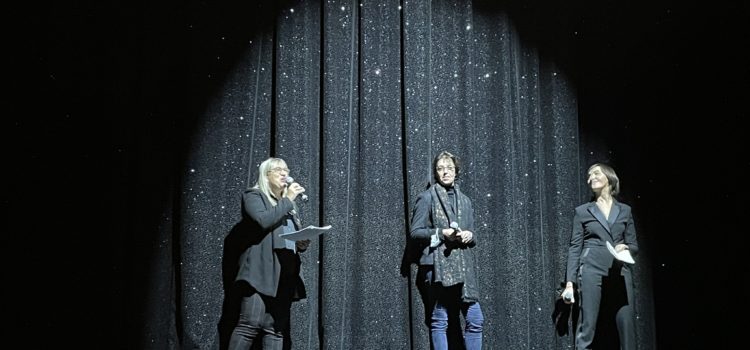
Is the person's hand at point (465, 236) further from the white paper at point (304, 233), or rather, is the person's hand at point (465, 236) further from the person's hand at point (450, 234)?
the white paper at point (304, 233)

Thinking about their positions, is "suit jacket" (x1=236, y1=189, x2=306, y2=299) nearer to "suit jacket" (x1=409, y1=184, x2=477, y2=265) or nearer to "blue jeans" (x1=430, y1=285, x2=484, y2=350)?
"suit jacket" (x1=409, y1=184, x2=477, y2=265)

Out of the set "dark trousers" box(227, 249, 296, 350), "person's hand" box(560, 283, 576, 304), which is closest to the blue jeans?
"person's hand" box(560, 283, 576, 304)

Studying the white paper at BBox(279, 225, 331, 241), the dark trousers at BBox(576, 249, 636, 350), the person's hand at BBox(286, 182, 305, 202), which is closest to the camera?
the white paper at BBox(279, 225, 331, 241)

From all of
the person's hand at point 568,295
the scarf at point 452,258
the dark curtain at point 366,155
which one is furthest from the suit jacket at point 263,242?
the person's hand at point 568,295

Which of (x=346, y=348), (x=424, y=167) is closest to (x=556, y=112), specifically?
(x=424, y=167)

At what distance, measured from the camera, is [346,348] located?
4684mm

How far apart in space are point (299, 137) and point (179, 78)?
88cm

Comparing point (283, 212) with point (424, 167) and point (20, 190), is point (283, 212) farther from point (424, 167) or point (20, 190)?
point (20, 190)

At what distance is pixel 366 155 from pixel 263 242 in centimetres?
113

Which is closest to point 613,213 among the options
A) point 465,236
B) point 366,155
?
point 465,236

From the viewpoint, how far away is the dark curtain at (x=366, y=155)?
4.70 m

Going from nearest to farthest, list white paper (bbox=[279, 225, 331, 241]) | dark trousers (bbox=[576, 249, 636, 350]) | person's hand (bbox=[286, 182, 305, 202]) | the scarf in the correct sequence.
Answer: white paper (bbox=[279, 225, 331, 241]) < person's hand (bbox=[286, 182, 305, 202]) < the scarf < dark trousers (bbox=[576, 249, 636, 350])

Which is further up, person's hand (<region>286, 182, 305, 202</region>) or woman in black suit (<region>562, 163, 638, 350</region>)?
person's hand (<region>286, 182, 305, 202</region>)

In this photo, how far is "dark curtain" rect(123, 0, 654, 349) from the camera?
470cm
